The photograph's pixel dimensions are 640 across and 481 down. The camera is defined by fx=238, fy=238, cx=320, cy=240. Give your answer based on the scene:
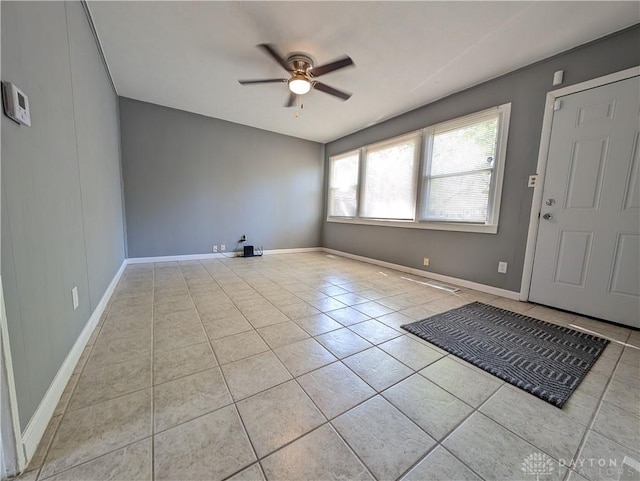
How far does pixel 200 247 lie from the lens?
173 inches

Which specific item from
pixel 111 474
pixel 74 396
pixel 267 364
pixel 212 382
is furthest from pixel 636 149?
pixel 74 396

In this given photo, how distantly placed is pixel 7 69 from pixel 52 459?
4.67ft

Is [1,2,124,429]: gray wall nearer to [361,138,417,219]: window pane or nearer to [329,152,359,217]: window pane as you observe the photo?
[361,138,417,219]: window pane

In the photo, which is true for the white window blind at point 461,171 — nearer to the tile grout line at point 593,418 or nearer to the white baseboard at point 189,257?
the tile grout line at point 593,418

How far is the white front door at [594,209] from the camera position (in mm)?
2002

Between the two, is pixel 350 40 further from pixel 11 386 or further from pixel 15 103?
pixel 11 386

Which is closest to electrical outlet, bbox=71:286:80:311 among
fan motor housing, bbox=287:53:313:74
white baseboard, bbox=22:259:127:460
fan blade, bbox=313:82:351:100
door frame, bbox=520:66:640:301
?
white baseboard, bbox=22:259:127:460

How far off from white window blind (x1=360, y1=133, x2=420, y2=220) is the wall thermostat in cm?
381

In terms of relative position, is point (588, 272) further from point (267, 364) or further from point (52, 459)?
point (52, 459)

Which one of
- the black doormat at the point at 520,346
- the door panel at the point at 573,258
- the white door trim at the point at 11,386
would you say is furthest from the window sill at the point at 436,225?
the white door trim at the point at 11,386

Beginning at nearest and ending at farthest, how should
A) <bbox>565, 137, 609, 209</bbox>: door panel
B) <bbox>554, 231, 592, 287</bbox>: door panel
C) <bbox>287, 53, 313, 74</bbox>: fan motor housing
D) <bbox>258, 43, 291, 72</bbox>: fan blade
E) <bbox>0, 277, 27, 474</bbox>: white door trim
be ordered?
<bbox>0, 277, 27, 474</bbox>: white door trim
<bbox>258, 43, 291, 72</bbox>: fan blade
<bbox>565, 137, 609, 209</bbox>: door panel
<bbox>554, 231, 592, 287</bbox>: door panel
<bbox>287, 53, 313, 74</bbox>: fan motor housing

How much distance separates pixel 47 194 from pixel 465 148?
12.7ft

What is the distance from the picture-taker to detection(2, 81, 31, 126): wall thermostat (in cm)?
85

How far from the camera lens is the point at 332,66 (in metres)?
2.22
